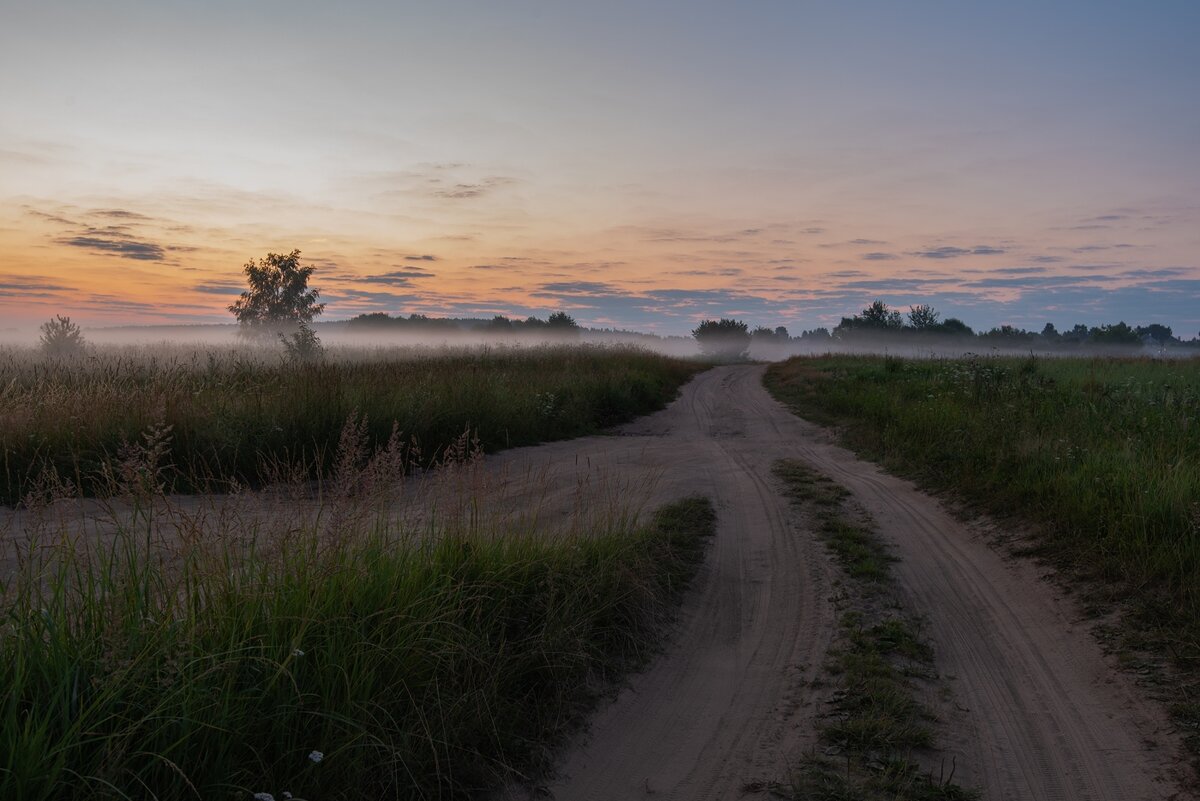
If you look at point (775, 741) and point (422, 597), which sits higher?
point (422, 597)

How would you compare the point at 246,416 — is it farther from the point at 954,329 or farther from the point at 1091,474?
the point at 954,329

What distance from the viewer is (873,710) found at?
391 cm

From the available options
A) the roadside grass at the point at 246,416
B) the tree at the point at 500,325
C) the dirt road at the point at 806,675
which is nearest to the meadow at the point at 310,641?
the dirt road at the point at 806,675

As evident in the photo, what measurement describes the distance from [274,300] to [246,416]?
2539 centimetres

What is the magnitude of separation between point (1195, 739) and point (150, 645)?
5.05 m

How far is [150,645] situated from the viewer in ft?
9.45

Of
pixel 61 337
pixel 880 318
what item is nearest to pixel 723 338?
pixel 880 318

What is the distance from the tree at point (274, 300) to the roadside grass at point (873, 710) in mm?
31125

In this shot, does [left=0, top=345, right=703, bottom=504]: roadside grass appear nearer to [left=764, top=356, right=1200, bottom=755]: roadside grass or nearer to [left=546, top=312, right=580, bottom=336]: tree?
[left=764, top=356, right=1200, bottom=755]: roadside grass

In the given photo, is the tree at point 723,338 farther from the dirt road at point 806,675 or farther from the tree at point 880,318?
the dirt road at point 806,675

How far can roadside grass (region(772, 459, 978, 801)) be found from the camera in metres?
3.29

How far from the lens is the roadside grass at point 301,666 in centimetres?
262

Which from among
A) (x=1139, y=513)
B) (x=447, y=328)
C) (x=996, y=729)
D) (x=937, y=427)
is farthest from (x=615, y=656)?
(x=447, y=328)

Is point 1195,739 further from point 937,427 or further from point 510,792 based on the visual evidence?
point 937,427
